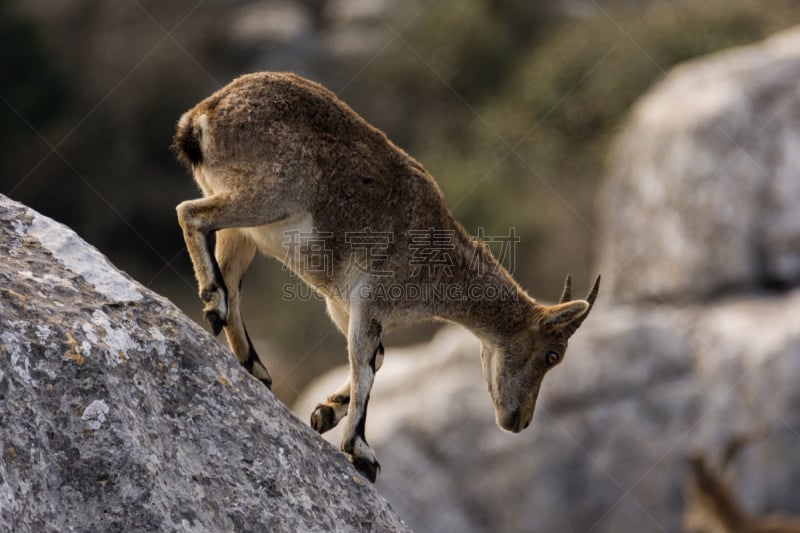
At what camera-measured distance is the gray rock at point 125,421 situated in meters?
5.07

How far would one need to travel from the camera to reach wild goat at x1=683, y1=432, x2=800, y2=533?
18.0 m

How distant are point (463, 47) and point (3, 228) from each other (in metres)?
34.6

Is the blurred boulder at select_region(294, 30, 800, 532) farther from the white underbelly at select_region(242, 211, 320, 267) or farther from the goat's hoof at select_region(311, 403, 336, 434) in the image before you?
the white underbelly at select_region(242, 211, 320, 267)

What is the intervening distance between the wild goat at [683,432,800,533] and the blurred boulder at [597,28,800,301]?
3.97 metres

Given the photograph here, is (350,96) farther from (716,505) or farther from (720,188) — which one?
(716,505)

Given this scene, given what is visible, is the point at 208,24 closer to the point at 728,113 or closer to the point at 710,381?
the point at 728,113

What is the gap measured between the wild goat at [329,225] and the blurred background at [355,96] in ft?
60.5

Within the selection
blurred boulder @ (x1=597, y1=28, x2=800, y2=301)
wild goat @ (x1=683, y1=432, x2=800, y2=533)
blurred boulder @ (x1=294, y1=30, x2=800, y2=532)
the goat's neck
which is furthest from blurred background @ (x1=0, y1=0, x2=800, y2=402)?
the goat's neck

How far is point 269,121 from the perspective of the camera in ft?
26.6

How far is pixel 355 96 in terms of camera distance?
39.2 m

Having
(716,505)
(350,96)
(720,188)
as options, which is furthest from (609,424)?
(350,96)

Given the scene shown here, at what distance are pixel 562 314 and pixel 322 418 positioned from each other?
225 centimetres

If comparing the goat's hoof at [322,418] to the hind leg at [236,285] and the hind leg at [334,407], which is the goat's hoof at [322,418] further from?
the hind leg at [236,285]

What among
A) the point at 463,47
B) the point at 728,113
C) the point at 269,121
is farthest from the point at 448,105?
the point at 269,121
